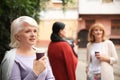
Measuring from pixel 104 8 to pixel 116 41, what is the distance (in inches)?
144

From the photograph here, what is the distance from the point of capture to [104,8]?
1690 inches

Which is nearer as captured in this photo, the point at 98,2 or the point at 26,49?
the point at 26,49

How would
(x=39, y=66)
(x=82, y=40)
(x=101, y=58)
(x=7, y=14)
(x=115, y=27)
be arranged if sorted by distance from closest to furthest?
(x=39, y=66), (x=101, y=58), (x=7, y=14), (x=82, y=40), (x=115, y=27)

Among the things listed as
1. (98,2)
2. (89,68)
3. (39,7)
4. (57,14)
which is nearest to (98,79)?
(89,68)

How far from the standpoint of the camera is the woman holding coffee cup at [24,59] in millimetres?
3579

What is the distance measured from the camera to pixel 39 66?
3.57 meters

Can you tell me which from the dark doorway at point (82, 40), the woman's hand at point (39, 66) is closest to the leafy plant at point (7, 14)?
the woman's hand at point (39, 66)

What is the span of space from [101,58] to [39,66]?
9.15 feet

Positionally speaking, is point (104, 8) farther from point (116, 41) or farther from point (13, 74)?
point (13, 74)

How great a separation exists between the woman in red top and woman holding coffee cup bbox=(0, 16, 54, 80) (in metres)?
2.59

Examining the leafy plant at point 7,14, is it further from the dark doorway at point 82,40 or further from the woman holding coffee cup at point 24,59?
the dark doorway at point 82,40

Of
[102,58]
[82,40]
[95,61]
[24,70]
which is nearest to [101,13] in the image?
[82,40]

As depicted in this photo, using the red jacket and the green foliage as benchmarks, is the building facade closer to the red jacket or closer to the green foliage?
the green foliage

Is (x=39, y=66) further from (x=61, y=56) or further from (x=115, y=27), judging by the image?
(x=115, y=27)
